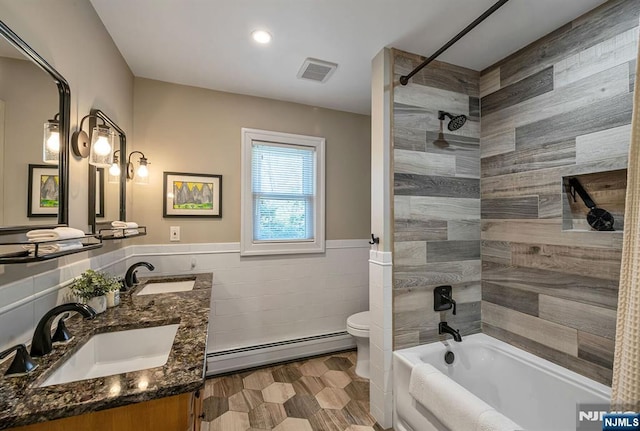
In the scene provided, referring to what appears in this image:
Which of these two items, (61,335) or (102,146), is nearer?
(61,335)

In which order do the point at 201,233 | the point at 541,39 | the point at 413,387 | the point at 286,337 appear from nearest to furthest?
the point at 413,387, the point at 541,39, the point at 201,233, the point at 286,337

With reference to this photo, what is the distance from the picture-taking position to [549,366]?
67.2 inches

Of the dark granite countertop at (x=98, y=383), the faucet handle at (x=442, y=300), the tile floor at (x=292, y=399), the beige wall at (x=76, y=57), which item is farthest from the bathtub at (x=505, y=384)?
the beige wall at (x=76, y=57)

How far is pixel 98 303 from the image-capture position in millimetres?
1369

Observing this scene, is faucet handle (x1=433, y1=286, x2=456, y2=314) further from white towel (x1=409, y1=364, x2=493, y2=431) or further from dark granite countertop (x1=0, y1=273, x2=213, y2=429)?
dark granite countertop (x1=0, y1=273, x2=213, y2=429)

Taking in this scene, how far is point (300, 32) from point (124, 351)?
6.55 feet

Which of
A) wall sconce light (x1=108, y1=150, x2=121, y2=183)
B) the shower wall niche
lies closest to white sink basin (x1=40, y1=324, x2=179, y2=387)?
wall sconce light (x1=108, y1=150, x2=121, y2=183)

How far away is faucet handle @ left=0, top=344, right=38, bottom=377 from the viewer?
2.81 feet

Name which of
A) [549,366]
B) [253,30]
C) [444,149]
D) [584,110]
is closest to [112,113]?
[253,30]

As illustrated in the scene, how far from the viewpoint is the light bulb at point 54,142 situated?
114cm

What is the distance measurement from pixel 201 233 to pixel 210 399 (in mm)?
1308

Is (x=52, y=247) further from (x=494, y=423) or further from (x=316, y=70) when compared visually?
(x=316, y=70)

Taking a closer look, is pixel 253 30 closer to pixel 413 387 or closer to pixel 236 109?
pixel 236 109

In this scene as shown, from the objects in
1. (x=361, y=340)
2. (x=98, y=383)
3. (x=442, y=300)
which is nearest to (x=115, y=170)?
(x=98, y=383)
